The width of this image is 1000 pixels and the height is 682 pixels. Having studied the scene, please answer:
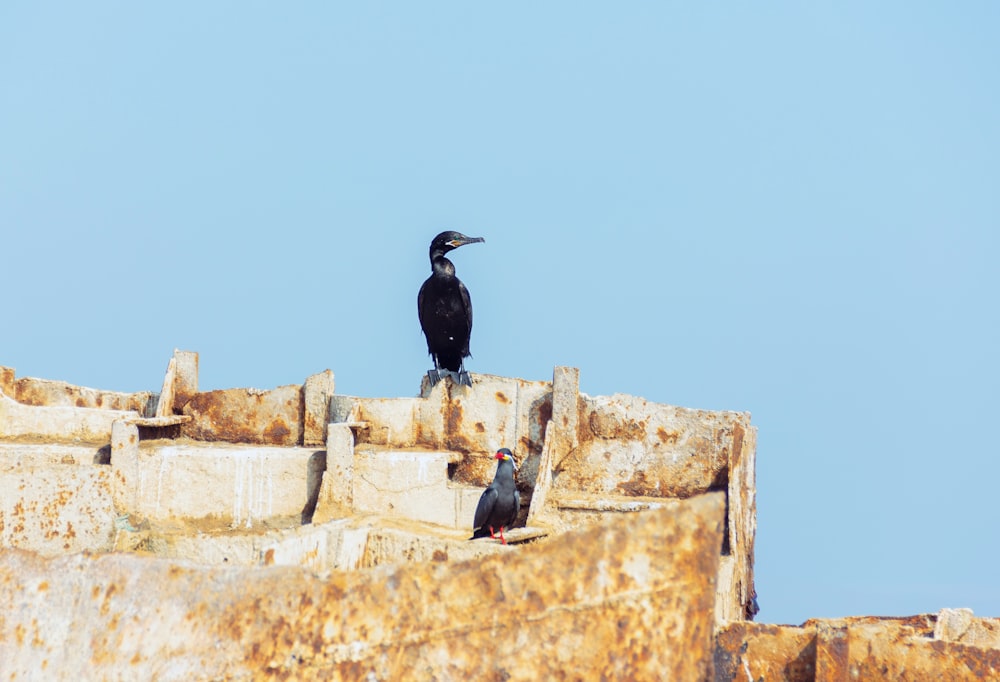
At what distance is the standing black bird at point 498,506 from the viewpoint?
1121 cm

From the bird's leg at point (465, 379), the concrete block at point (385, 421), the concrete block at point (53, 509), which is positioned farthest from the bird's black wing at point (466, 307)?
the concrete block at point (53, 509)

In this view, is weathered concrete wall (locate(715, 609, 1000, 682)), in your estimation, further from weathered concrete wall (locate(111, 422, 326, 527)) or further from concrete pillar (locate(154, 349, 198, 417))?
concrete pillar (locate(154, 349, 198, 417))

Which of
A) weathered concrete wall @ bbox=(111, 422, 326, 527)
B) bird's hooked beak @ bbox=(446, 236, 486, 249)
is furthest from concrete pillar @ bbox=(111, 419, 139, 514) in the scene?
bird's hooked beak @ bbox=(446, 236, 486, 249)

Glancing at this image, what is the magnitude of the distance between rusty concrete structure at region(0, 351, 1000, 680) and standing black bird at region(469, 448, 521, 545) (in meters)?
0.36

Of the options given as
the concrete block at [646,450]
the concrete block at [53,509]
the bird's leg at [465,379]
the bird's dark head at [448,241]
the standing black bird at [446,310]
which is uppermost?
the bird's dark head at [448,241]

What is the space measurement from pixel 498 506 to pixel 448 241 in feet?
14.7

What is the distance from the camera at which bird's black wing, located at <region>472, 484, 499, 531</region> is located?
1120 centimetres

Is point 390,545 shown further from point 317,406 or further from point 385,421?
point 317,406

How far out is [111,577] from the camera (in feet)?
11.0

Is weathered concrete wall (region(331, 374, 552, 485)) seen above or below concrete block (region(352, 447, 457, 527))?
above

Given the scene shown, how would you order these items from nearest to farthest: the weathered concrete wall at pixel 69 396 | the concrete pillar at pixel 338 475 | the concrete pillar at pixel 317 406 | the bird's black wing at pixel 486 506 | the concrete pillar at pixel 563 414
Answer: the bird's black wing at pixel 486 506 → the concrete pillar at pixel 338 475 → the concrete pillar at pixel 563 414 → the concrete pillar at pixel 317 406 → the weathered concrete wall at pixel 69 396

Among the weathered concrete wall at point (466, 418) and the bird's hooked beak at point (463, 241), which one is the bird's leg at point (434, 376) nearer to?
the weathered concrete wall at point (466, 418)

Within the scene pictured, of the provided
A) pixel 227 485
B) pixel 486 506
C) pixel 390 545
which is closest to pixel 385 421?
pixel 227 485

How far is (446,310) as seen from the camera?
1453cm
